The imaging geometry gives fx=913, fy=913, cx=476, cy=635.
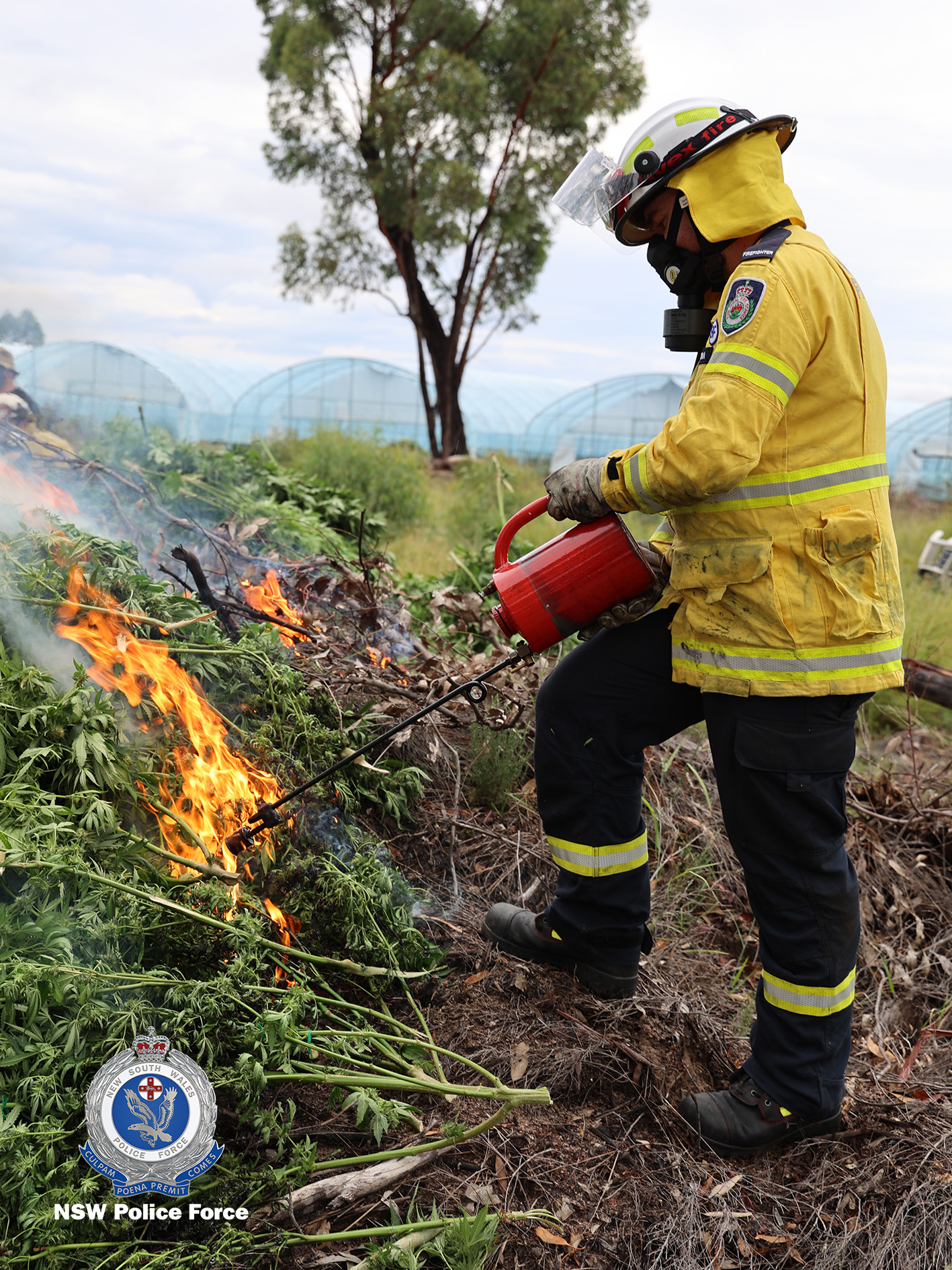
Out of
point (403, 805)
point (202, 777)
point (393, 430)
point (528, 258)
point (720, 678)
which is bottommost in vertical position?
point (403, 805)

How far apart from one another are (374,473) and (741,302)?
6.19 meters

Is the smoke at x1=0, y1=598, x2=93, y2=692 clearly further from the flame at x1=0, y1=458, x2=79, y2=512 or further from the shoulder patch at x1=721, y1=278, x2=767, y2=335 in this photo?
the shoulder patch at x1=721, y1=278, x2=767, y2=335

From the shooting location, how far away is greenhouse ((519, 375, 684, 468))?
80.1ft

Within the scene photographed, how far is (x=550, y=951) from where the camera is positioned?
263cm

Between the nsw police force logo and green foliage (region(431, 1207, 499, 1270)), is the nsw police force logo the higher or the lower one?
the higher one

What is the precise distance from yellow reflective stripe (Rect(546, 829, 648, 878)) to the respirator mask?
1.33 meters

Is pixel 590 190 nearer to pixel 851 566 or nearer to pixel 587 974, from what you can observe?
pixel 851 566

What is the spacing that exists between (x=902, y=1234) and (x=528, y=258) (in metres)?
18.7

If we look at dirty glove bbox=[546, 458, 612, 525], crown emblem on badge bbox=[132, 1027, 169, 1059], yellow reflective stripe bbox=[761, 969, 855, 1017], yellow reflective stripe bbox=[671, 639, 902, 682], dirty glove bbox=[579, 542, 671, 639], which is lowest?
yellow reflective stripe bbox=[761, 969, 855, 1017]

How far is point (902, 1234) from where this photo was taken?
201 cm

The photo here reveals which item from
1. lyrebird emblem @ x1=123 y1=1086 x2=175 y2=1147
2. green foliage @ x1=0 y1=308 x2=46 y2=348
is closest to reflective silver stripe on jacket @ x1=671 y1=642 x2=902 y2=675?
lyrebird emblem @ x1=123 y1=1086 x2=175 y2=1147

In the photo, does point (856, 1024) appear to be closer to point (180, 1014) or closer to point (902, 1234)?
point (902, 1234)

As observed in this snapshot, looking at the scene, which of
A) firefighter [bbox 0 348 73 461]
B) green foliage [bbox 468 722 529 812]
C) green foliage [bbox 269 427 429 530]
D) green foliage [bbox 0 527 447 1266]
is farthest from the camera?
green foliage [bbox 269 427 429 530]

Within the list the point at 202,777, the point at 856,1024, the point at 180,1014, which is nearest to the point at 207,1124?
the point at 180,1014
